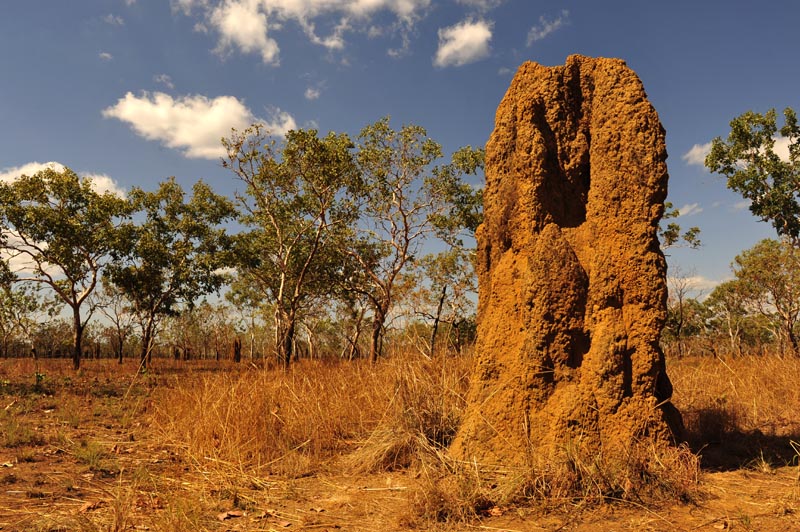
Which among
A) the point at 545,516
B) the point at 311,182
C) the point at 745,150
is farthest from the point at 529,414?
the point at 745,150

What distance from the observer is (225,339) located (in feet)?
157

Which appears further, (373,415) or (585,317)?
(373,415)

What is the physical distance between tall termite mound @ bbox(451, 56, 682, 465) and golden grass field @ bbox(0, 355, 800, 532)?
0.34 metres

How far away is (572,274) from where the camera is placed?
4.25m

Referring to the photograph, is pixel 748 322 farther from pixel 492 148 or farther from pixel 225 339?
pixel 225 339

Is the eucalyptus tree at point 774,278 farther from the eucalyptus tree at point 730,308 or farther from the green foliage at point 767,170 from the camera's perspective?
the green foliage at point 767,170

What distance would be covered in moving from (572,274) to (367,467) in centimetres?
258

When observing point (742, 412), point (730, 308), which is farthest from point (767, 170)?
point (730, 308)

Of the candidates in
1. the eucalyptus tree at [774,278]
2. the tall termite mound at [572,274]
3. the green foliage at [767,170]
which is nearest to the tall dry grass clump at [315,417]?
the tall termite mound at [572,274]

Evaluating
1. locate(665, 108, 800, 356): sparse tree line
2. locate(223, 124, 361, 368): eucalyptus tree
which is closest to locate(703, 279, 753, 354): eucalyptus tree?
locate(665, 108, 800, 356): sparse tree line

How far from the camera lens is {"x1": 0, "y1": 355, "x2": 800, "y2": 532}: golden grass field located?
346cm

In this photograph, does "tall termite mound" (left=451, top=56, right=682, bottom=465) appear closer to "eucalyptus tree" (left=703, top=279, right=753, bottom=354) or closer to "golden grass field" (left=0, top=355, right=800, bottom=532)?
"golden grass field" (left=0, top=355, right=800, bottom=532)

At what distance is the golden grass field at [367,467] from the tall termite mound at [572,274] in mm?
342

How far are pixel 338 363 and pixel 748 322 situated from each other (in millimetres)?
39385
